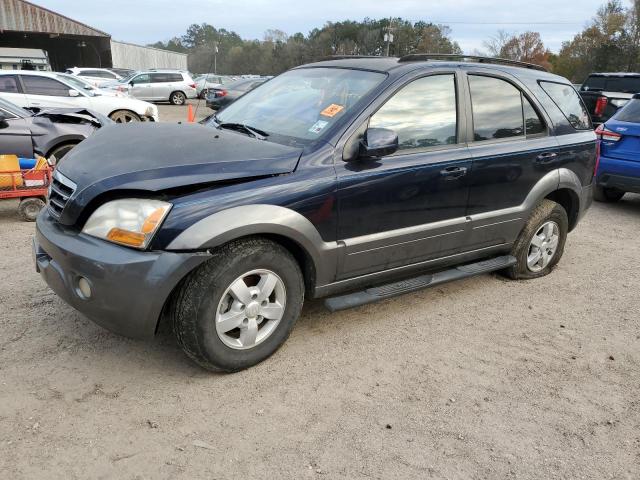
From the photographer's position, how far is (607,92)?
11.5 m

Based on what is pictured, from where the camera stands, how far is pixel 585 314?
4.17 metres

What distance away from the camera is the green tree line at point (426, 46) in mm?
45219

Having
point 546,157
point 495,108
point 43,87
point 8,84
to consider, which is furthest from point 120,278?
point 43,87

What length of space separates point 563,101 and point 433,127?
173 cm

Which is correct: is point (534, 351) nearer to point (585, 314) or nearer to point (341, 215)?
point (585, 314)

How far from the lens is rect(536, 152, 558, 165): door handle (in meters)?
4.30

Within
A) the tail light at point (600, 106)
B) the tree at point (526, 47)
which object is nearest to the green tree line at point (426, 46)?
the tree at point (526, 47)

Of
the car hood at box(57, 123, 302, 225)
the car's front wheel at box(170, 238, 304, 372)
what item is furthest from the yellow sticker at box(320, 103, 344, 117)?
the car's front wheel at box(170, 238, 304, 372)

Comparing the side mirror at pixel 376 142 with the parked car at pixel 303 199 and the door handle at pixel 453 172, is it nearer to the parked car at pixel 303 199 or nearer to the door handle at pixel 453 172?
the parked car at pixel 303 199

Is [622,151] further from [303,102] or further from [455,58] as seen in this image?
[303,102]

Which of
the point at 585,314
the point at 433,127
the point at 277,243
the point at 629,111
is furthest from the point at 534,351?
the point at 629,111

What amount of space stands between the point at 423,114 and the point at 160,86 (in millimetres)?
23125

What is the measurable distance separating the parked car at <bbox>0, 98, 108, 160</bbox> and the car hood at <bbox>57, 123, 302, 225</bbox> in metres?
4.01

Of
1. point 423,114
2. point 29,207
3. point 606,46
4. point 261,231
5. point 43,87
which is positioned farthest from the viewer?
point 606,46
